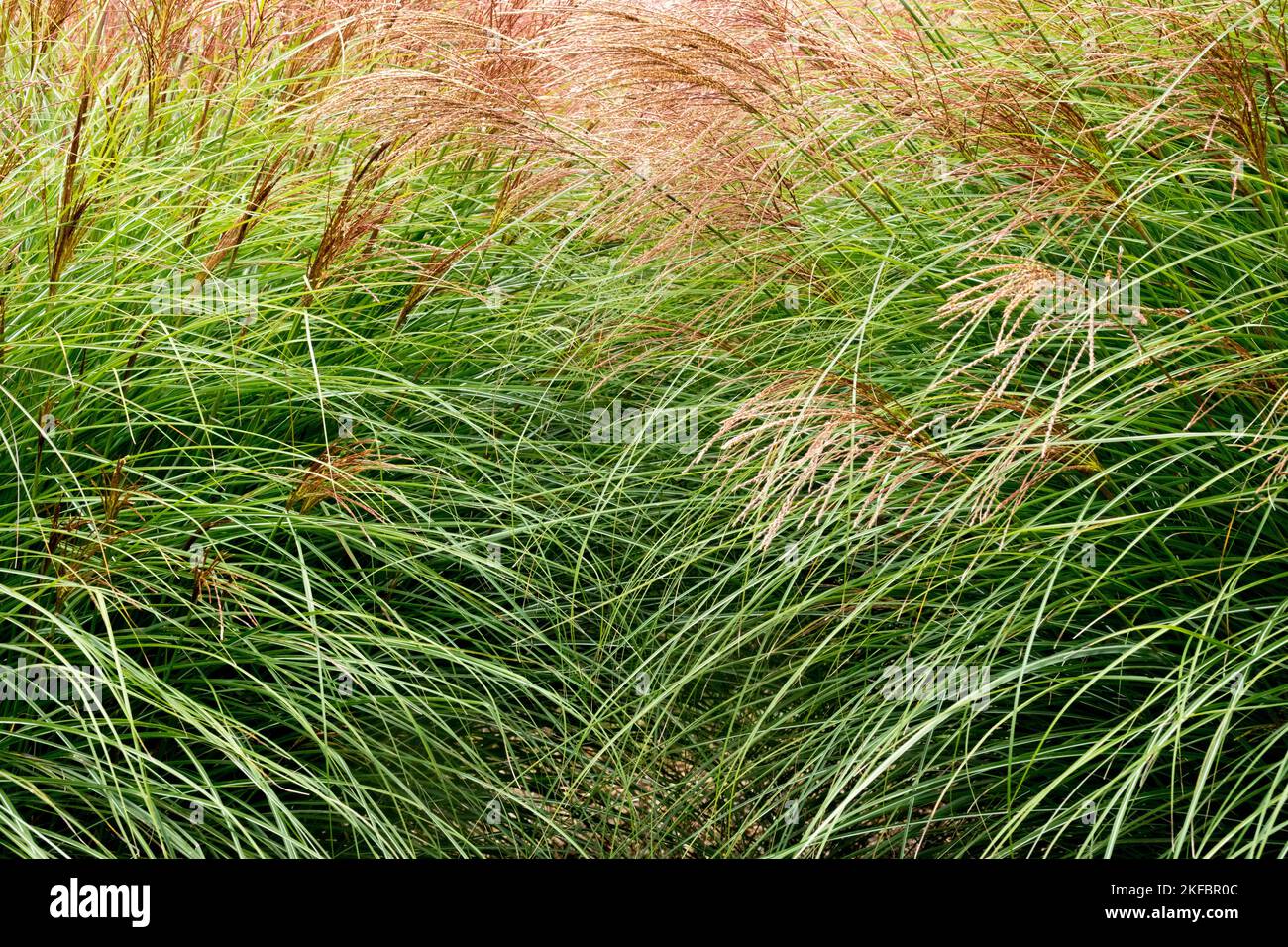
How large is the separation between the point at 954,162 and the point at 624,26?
0.79m

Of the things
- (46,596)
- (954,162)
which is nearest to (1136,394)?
(954,162)

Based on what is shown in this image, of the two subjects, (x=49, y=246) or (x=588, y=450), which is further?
(x=588, y=450)

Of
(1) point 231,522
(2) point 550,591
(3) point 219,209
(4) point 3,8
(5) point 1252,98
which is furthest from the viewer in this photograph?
(4) point 3,8

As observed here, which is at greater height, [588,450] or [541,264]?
[541,264]

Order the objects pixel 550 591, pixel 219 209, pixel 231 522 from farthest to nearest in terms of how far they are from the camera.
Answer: pixel 219 209
pixel 550 591
pixel 231 522

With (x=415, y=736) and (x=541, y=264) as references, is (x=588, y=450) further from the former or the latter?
(x=415, y=736)

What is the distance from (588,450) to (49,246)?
1204 mm

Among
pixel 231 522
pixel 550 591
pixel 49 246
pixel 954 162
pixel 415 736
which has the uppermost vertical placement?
pixel 954 162

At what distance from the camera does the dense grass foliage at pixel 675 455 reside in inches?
85.7

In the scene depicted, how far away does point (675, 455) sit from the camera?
2830 mm

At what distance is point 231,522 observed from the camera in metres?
2.42

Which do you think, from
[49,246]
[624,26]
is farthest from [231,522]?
[624,26]

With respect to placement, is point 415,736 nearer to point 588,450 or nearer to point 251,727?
point 251,727

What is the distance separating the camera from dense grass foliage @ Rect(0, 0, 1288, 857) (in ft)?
7.14
